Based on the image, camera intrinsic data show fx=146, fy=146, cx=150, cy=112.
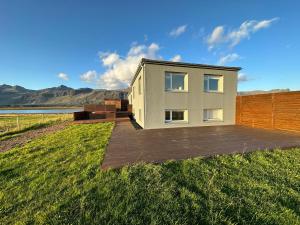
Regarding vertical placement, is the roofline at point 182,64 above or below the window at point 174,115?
above

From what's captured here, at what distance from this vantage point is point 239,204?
299 cm

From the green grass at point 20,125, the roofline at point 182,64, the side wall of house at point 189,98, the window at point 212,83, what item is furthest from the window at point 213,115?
the green grass at point 20,125

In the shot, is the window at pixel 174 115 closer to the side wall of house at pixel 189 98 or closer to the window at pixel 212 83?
the side wall of house at pixel 189 98

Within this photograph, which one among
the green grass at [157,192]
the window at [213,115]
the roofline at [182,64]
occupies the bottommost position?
the green grass at [157,192]

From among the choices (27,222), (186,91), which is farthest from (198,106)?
(27,222)

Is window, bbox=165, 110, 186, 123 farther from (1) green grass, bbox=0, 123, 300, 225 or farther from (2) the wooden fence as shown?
(1) green grass, bbox=0, 123, 300, 225

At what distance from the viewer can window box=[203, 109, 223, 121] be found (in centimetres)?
1267

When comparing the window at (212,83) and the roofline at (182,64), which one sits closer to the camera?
the roofline at (182,64)

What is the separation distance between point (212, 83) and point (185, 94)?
2997 mm

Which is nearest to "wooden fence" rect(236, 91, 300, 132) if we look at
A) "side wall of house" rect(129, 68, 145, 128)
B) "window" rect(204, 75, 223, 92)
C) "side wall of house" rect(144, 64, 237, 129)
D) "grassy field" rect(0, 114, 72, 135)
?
"side wall of house" rect(144, 64, 237, 129)

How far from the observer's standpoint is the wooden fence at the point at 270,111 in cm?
927

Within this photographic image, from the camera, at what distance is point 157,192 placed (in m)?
3.34

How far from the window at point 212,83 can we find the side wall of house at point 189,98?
0.34 metres

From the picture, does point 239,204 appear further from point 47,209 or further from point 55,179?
point 55,179
